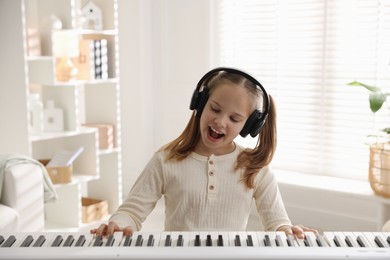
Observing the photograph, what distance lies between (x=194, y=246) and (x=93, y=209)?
3.14m

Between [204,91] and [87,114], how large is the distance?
2.76 m

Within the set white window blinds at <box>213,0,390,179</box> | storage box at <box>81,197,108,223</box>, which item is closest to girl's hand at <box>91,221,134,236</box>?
storage box at <box>81,197,108,223</box>

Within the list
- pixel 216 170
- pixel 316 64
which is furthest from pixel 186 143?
pixel 316 64

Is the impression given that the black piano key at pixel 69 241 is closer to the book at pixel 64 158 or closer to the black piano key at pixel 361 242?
the black piano key at pixel 361 242

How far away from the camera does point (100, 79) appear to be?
4.07 metres

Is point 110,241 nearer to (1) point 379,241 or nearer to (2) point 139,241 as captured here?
(2) point 139,241

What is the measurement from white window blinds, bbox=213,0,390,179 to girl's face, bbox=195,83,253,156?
2.45 meters

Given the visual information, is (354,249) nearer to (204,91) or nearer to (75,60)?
(204,91)

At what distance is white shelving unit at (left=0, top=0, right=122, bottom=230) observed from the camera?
11.6 feet

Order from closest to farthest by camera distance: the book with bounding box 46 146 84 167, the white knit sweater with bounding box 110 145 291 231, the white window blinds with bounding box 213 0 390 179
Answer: the white knit sweater with bounding box 110 145 291 231, the book with bounding box 46 146 84 167, the white window blinds with bounding box 213 0 390 179

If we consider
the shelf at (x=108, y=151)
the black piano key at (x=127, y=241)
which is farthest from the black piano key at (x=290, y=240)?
the shelf at (x=108, y=151)

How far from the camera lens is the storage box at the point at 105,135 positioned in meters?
4.18

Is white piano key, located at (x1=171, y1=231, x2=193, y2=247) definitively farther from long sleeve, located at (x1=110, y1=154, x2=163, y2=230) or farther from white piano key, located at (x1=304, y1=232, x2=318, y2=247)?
long sleeve, located at (x1=110, y1=154, x2=163, y2=230)

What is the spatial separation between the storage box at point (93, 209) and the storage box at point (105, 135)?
0.41 meters
